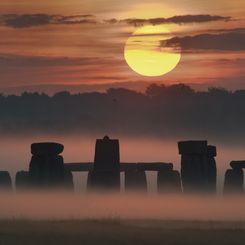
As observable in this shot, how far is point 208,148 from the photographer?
4278cm

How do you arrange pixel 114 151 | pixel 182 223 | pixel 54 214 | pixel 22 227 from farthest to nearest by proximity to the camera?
pixel 114 151, pixel 54 214, pixel 182 223, pixel 22 227

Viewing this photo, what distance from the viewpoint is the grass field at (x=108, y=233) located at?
91.4 feet

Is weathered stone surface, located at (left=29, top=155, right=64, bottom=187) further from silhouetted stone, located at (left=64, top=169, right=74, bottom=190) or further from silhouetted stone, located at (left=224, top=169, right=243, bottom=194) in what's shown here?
silhouetted stone, located at (left=224, top=169, right=243, bottom=194)

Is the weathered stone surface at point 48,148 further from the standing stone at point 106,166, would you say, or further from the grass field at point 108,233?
the grass field at point 108,233

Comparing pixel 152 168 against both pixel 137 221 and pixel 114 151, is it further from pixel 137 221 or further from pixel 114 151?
pixel 137 221

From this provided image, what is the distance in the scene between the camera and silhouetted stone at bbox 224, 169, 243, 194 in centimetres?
4347

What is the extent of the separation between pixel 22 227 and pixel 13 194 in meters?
11.6

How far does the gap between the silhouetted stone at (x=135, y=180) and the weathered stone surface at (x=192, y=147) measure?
6.53 feet

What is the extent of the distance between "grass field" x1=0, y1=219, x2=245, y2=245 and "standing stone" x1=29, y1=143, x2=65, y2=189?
8.69m

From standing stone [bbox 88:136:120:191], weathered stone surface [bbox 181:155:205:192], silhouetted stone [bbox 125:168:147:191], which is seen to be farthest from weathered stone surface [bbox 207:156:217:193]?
standing stone [bbox 88:136:120:191]

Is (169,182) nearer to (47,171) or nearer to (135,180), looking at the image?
(135,180)

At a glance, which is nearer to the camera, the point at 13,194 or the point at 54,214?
the point at 54,214

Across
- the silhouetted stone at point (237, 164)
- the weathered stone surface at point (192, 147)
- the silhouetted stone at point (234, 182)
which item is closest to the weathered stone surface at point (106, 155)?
the weathered stone surface at point (192, 147)

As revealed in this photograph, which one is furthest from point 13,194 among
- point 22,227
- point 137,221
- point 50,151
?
point 22,227
